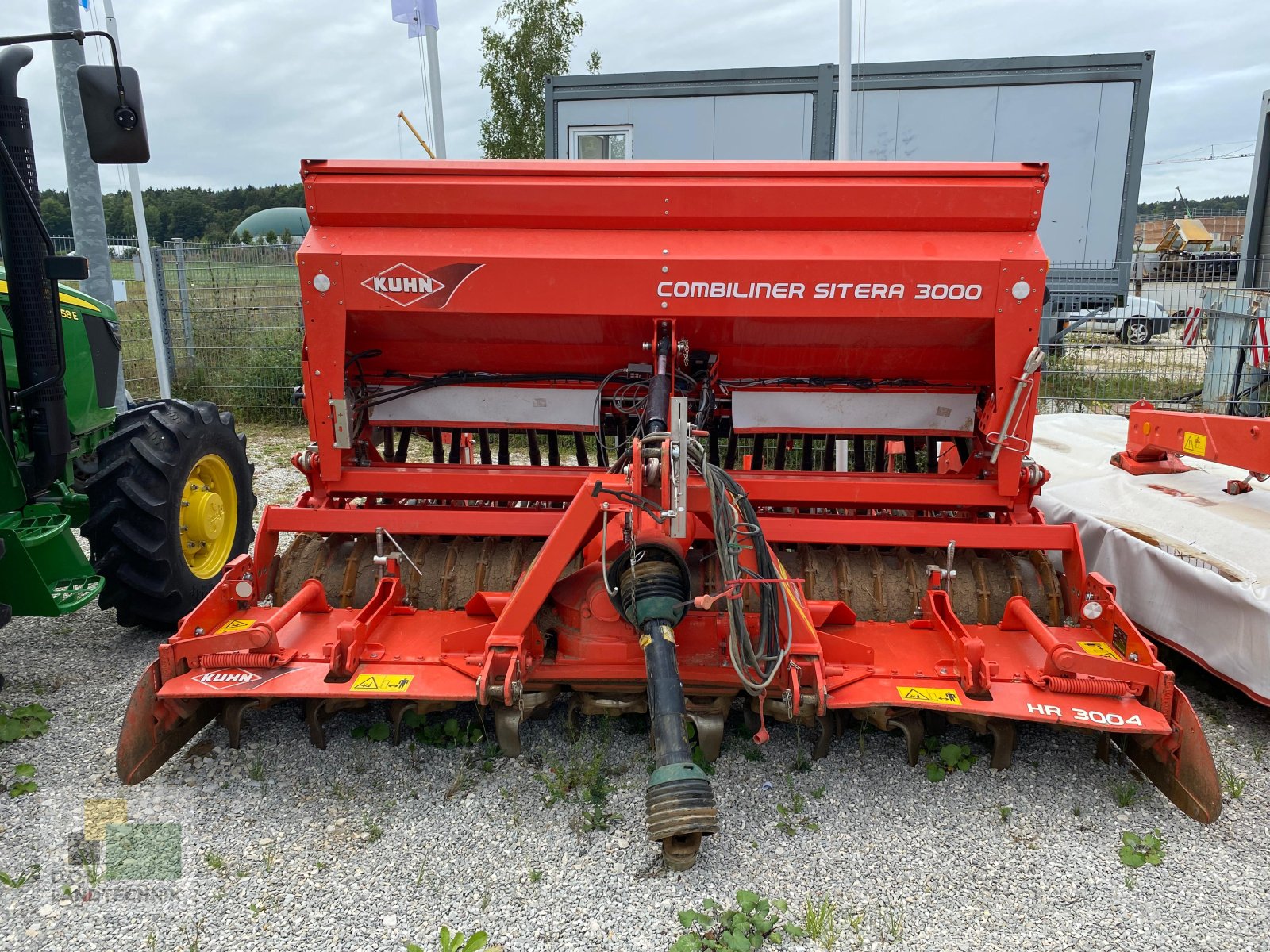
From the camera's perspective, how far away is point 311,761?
3.16 meters

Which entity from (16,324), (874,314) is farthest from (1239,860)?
(16,324)

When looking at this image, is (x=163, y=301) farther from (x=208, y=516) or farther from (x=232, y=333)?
(x=208, y=516)

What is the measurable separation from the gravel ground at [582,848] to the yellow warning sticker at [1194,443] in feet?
4.37

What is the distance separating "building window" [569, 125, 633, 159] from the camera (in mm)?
10633

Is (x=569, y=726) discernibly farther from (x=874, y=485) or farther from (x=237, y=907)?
(x=874, y=485)

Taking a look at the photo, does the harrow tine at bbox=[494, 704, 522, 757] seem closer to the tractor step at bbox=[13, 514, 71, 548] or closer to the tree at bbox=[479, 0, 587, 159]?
the tractor step at bbox=[13, 514, 71, 548]

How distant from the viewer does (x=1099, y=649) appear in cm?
315

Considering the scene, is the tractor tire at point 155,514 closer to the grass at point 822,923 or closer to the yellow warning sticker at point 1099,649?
the grass at point 822,923

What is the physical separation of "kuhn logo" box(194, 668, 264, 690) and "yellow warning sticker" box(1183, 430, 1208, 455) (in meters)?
4.22

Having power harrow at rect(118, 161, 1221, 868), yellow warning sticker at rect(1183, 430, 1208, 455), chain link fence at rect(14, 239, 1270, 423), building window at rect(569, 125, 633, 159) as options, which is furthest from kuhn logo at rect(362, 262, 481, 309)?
building window at rect(569, 125, 633, 159)

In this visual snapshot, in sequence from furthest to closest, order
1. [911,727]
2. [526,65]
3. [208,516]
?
[526,65], [208,516], [911,727]

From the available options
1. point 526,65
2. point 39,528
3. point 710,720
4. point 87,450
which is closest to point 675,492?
point 710,720

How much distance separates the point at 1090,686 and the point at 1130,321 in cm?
1012

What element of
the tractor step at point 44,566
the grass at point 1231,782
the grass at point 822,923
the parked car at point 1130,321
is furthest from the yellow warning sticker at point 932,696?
the parked car at point 1130,321
